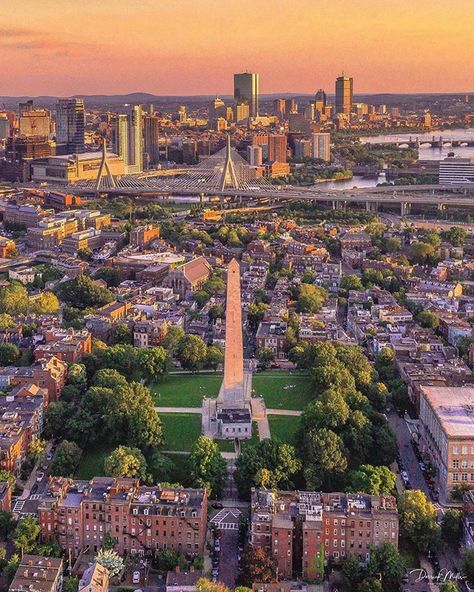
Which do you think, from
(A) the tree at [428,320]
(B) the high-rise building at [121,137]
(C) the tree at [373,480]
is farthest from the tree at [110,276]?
(B) the high-rise building at [121,137]

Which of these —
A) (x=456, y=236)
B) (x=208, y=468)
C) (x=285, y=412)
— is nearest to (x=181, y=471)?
(x=208, y=468)

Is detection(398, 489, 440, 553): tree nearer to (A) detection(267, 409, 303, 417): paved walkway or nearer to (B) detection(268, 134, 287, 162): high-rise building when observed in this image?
(A) detection(267, 409, 303, 417): paved walkway

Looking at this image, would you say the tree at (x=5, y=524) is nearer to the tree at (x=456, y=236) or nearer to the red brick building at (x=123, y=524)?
the red brick building at (x=123, y=524)

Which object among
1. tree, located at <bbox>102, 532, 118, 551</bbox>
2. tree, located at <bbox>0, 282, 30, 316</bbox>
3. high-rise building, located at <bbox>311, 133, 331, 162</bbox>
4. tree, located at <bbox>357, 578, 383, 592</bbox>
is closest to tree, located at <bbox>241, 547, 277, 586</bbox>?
tree, located at <bbox>357, 578, 383, 592</bbox>

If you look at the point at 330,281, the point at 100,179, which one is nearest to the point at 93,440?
the point at 330,281

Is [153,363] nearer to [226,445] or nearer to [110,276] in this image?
[226,445]

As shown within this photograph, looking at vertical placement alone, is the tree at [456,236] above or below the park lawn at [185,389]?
above
